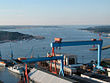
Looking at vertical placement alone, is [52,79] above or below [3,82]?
above

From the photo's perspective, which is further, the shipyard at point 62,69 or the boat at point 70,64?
the boat at point 70,64

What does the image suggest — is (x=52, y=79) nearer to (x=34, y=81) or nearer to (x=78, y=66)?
(x=34, y=81)

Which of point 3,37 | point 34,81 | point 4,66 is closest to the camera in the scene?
point 34,81

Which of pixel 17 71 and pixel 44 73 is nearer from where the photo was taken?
pixel 44 73

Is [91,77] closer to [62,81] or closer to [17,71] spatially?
[62,81]

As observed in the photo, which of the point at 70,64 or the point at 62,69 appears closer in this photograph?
the point at 62,69

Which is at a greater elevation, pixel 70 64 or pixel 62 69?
pixel 62 69

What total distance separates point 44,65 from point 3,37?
4072 centimetres

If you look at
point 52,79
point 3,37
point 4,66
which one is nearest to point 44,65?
point 4,66

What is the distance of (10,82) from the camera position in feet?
45.1

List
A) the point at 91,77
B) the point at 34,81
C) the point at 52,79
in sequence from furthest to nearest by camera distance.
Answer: the point at 91,77
the point at 34,81
the point at 52,79

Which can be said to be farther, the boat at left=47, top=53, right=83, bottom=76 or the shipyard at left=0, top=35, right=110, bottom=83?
the boat at left=47, top=53, right=83, bottom=76

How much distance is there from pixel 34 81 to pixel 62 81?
2207 mm

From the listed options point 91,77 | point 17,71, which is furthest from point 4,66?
point 91,77
